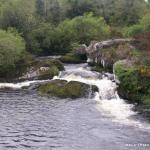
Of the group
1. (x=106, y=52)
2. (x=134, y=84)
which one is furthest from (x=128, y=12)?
(x=134, y=84)

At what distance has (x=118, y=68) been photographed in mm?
44594

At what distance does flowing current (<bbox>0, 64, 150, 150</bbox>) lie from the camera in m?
29.4

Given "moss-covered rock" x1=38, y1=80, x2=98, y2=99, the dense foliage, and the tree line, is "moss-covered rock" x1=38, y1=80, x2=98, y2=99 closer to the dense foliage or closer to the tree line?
the tree line

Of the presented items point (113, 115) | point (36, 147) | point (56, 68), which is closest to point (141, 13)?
point (56, 68)

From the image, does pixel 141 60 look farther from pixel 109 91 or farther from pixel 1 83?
pixel 1 83

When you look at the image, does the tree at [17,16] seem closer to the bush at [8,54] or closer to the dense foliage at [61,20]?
the dense foliage at [61,20]

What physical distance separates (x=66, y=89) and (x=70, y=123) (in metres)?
10.3

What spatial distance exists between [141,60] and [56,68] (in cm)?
1357

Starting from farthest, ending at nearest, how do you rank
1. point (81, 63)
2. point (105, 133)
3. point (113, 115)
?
point (81, 63) → point (113, 115) → point (105, 133)

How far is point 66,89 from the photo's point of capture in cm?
4428

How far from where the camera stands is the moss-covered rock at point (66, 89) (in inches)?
1720

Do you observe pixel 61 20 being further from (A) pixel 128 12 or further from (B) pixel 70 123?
(B) pixel 70 123

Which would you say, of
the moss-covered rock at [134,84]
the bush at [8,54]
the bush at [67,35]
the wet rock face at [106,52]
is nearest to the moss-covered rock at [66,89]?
the moss-covered rock at [134,84]

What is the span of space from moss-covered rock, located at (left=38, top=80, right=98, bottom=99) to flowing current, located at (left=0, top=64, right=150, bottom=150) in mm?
1116
